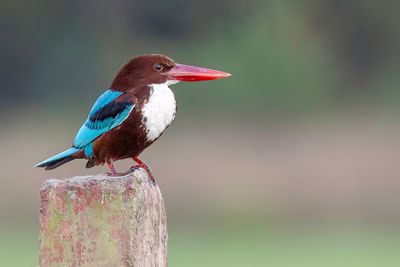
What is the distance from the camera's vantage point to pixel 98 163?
4.84 m

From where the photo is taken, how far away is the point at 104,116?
466 centimetres

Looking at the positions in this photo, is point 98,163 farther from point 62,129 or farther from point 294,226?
point 62,129

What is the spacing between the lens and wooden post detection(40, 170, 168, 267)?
10.5 feet

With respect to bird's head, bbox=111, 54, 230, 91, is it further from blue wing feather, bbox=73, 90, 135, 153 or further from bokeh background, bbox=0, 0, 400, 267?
bokeh background, bbox=0, 0, 400, 267

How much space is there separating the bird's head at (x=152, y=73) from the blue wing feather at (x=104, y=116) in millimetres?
47

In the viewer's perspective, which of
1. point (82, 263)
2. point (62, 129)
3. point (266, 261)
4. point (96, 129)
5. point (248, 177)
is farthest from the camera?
point (62, 129)

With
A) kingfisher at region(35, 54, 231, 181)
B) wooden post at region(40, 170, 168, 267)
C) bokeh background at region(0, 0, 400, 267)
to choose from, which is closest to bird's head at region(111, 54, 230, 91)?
kingfisher at region(35, 54, 231, 181)

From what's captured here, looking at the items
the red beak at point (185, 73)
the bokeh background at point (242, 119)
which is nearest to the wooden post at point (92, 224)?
the red beak at point (185, 73)

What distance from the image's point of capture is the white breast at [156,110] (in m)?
4.59

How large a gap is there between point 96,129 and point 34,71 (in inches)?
777

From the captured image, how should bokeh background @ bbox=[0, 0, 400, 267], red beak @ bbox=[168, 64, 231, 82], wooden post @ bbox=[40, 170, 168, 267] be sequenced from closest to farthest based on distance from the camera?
wooden post @ bbox=[40, 170, 168, 267]
red beak @ bbox=[168, 64, 231, 82]
bokeh background @ bbox=[0, 0, 400, 267]

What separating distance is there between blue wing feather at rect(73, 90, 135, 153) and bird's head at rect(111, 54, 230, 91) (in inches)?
1.8

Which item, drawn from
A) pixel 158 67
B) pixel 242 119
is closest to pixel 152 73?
pixel 158 67

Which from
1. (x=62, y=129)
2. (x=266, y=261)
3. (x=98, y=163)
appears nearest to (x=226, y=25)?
(x=62, y=129)
